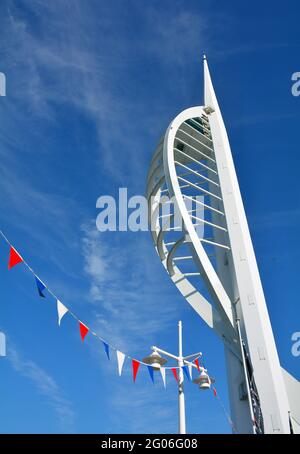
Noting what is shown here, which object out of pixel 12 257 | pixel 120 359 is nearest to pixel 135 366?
pixel 120 359

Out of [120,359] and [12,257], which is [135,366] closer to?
[120,359]

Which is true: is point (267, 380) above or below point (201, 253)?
below

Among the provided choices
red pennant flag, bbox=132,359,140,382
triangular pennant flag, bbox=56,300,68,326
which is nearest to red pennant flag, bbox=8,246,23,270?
triangular pennant flag, bbox=56,300,68,326

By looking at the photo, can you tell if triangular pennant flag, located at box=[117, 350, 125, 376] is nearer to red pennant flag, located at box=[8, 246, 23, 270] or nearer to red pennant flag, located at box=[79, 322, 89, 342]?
red pennant flag, located at box=[79, 322, 89, 342]

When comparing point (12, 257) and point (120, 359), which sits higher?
point (12, 257)

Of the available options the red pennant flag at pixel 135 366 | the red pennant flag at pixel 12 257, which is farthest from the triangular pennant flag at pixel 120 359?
the red pennant flag at pixel 12 257

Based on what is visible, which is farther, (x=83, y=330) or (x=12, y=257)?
(x=83, y=330)

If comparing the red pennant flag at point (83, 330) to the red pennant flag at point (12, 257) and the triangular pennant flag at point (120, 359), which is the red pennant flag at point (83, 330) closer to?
the triangular pennant flag at point (120, 359)

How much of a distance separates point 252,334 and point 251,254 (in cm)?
231
